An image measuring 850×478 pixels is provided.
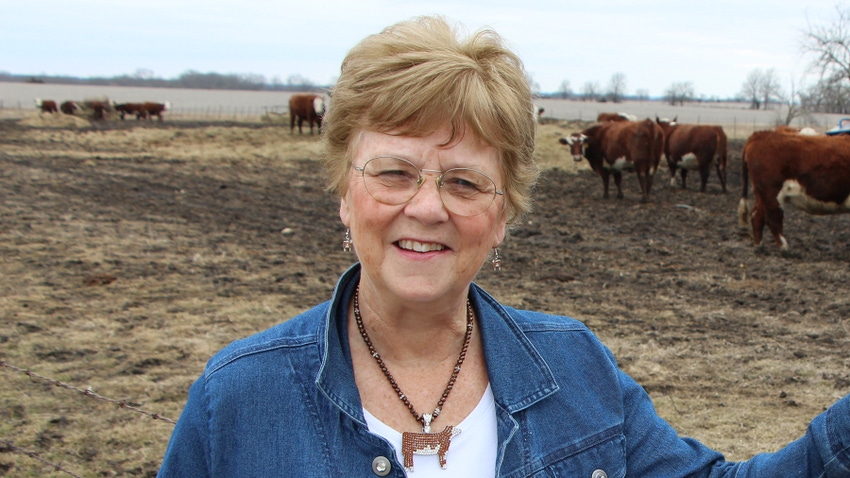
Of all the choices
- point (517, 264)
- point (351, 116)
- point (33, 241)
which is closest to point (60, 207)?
point (33, 241)

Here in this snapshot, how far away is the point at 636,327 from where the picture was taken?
6250 millimetres

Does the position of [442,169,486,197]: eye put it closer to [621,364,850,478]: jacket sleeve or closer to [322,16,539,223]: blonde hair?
[322,16,539,223]: blonde hair

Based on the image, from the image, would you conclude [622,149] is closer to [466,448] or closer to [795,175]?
[795,175]

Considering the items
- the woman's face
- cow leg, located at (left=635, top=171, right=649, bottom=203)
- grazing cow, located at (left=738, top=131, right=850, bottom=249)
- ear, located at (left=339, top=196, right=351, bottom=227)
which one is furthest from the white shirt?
cow leg, located at (left=635, top=171, right=649, bottom=203)

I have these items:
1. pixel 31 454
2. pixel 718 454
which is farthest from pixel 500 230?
pixel 31 454

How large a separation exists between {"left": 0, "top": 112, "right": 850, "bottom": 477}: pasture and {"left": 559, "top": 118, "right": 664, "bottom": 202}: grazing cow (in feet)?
2.58

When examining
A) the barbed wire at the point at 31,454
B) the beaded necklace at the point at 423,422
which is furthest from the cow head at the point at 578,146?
the beaded necklace at the point at 423,422

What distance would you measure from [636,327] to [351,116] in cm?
524

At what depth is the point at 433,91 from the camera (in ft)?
4.56

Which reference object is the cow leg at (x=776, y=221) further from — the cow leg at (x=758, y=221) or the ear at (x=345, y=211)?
the ear at (x=345, y=211)

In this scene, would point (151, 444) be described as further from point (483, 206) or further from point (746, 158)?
point (746, 158)

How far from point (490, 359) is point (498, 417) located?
132 millimetres

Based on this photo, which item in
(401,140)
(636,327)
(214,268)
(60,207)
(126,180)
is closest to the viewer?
(401,140)

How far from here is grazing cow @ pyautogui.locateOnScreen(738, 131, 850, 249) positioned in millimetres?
Result: 9125
